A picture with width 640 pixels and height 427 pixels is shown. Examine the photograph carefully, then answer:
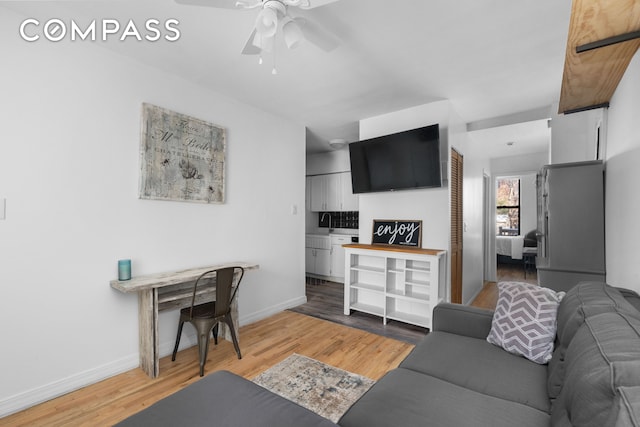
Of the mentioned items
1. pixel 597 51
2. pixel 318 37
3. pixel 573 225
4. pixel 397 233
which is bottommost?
pixel 397 233

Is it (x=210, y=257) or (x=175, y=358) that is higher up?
(x=210, y=257)

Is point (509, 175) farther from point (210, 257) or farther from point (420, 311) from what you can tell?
point (210, 257)

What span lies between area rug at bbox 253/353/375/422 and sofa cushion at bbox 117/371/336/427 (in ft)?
2.67

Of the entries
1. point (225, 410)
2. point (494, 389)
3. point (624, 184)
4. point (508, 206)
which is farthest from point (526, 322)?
point (508, 206)

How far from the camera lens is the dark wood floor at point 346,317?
3.11m

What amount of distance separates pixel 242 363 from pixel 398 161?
8.65ft

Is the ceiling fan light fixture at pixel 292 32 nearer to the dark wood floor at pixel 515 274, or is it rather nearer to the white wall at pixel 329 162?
the white wall at pixel 329 162

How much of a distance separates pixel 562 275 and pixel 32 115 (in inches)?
160

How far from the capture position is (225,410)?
44.3 inches

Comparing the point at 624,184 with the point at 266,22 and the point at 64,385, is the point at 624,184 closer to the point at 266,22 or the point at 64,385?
the point at 266,22

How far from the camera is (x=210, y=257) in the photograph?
9.89 ft

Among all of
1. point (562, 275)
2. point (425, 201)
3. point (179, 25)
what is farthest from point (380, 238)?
point (179, 25)

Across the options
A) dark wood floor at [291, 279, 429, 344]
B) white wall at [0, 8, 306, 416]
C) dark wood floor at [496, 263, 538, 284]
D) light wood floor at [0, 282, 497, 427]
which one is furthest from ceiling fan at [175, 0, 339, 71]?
dark wood floor at [496, 263, 538, 284]

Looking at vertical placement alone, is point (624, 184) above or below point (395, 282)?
above
